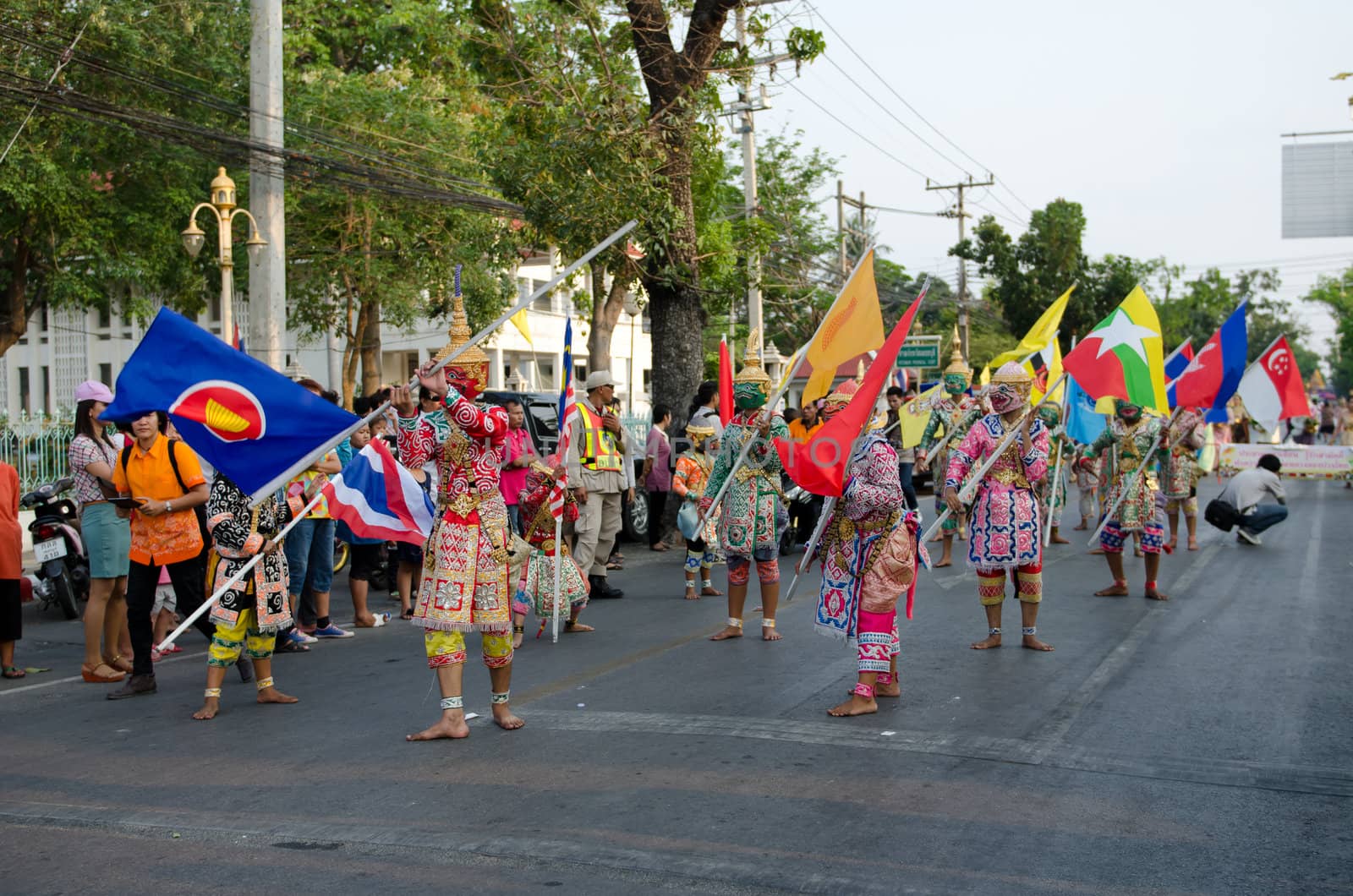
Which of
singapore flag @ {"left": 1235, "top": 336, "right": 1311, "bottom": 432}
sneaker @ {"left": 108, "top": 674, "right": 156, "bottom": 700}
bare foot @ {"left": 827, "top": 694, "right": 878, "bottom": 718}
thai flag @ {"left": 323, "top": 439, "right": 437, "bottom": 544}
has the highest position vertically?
singapore flag @ {"left": 1235, "top": 336, "right": 1311, "bottom": 432}

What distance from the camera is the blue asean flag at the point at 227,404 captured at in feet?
20.3

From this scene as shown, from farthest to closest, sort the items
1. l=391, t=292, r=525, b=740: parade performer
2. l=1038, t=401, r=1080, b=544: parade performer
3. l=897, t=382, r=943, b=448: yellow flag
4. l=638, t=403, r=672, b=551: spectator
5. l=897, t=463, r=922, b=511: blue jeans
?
l=897, t=382, r=943, b=448: yellow flag < l=638, t=403, r=672, b=551: spectator < l=897, t=463, r=922, b=511: blue jeans < l=1038, t=401, r=1080, b=544: parade performer < l=391, t=292, r=525, b=740: parade performer

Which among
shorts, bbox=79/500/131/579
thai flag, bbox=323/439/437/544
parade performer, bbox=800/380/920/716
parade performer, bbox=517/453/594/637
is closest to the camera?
parade performer, bbox=800/380/920/716

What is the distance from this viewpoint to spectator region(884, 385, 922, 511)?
14.8 meters

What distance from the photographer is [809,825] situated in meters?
4.66

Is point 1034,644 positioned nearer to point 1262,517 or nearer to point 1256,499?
point 1262,517

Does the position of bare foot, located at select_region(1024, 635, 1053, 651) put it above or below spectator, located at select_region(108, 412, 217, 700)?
below

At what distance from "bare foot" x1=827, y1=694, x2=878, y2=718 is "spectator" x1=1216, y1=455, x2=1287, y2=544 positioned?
10611 mm

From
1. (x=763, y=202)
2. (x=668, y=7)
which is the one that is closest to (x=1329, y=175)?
(x=668, y=7)

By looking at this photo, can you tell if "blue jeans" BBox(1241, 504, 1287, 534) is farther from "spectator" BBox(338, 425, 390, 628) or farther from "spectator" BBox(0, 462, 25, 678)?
"spectator" BBox(0, 462, 25, 678)

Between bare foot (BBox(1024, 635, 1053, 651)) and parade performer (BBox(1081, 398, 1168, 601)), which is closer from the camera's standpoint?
bare foot (BBox(1024, 635, 1053, 651))

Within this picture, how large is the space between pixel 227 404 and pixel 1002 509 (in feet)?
15.7

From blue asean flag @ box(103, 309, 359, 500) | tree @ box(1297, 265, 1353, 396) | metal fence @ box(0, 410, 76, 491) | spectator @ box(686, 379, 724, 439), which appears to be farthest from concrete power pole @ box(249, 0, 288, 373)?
tree @ box(1297, 265, 1353, 396)

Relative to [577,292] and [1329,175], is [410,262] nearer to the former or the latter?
[577,292]
